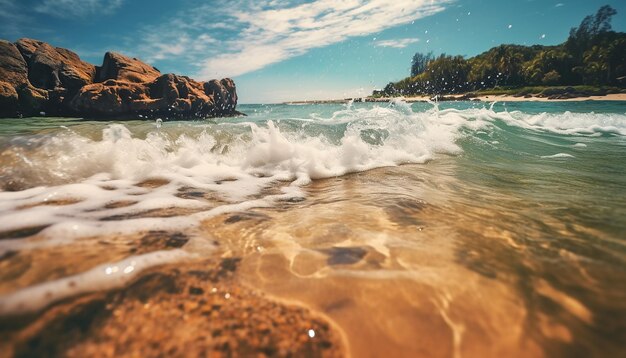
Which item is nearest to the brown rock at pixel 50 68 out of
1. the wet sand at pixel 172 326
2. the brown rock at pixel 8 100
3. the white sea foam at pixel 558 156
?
the brown rock at pixel 8 100

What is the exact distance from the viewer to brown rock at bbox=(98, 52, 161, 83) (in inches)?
717

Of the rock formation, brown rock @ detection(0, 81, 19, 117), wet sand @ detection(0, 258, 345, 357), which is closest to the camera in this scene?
wet sand @ detection(0, 258, 345, 357)

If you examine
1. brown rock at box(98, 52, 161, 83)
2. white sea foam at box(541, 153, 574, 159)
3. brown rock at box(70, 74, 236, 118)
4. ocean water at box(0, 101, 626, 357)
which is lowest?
white sea foam at box(541, 153, 574, 159)

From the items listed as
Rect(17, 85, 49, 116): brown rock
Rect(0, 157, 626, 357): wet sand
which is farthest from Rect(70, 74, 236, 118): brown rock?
Rect(0, 157, 626, 357): wet sand

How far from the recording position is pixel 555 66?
206ft

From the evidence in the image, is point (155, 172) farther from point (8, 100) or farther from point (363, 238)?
point (8, 100)

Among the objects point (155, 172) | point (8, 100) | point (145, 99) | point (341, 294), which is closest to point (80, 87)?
point (8, 100)

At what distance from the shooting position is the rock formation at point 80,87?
50.9 feet

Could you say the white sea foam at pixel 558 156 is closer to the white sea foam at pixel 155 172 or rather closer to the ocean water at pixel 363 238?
the white sea foam at pixel 155 172

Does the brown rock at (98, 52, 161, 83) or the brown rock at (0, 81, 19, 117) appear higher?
the brown rock at (98, 52, 161, 83)

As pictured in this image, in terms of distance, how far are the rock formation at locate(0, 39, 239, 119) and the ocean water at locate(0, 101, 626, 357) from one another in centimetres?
1381

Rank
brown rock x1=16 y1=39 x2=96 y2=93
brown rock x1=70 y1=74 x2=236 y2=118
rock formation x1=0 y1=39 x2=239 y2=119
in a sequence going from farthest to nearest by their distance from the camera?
1. brown rock x1=16 y1=39 x2=96 y2=93
2. brown rock x1=70 y1=74 x2=236 y2=118
3. rock formation x1=0 y1=39 x2=239 y2=119

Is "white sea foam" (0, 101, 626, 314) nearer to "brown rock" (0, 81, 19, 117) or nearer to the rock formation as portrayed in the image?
the rock formation

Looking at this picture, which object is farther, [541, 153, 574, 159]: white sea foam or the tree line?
the tree line
